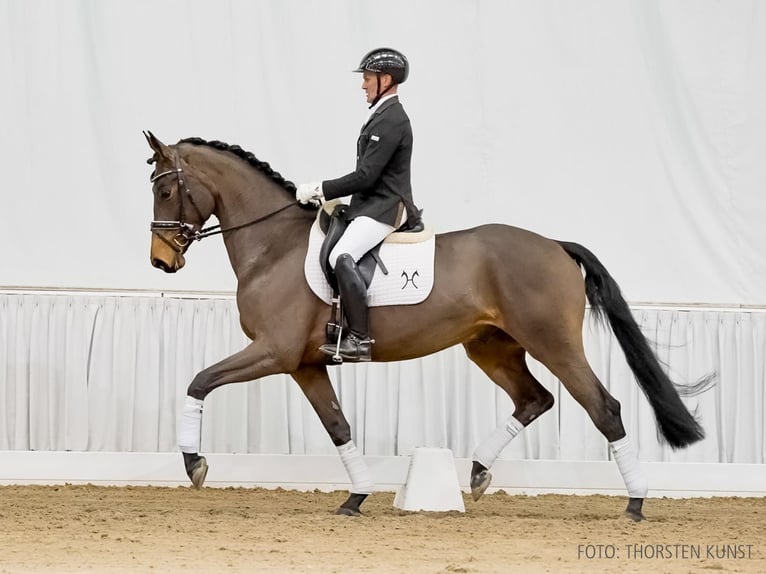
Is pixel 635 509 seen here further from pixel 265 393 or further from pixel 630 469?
pixel 265 393

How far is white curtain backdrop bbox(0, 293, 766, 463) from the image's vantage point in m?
6.45

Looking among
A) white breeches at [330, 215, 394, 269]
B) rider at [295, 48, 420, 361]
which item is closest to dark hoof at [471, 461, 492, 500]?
rider at [295, 48, 420, 361]

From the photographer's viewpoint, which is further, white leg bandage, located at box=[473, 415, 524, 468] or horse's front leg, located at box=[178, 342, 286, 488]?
white leg bandage, located at box=[473, 415, 524, 468]

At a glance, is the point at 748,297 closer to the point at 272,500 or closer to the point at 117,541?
the point at 272,500

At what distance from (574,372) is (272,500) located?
6.30ft

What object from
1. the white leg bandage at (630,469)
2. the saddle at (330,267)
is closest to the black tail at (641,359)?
the white leg bandage at (630,469)

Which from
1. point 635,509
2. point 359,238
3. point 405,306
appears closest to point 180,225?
point 359,238

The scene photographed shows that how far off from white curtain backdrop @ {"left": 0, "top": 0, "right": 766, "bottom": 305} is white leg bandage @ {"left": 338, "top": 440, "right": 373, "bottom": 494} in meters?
1.79

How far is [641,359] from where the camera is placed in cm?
545

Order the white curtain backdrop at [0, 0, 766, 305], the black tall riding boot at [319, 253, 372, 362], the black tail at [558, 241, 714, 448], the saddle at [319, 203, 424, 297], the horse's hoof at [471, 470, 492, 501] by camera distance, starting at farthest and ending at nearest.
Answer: the white curtain backdrop at [0, 0, 766, 305] < the horse's hoof at [471, 470, 492, 501] < the black tail at [558, 241, 714, 448] < the saddle at [319, 203, 424, 297] < the black tall riding boot at [319, 253, 372, 362]

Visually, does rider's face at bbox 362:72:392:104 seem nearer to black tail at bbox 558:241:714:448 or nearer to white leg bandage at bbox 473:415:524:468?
black tail at bbox 558:241:714:448

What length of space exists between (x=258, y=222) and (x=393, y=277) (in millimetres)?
759

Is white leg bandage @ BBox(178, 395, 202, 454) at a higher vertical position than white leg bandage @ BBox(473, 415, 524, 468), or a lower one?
higher

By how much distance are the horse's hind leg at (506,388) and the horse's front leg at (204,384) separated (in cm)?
118
